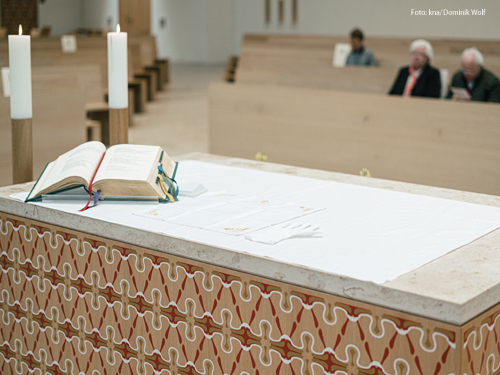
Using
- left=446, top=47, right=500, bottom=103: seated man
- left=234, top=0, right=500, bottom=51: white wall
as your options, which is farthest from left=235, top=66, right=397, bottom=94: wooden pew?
left=234, top=0, right=500, bottom=51: white wall

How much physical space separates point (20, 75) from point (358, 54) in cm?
552

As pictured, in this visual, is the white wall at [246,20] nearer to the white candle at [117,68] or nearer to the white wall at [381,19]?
the white wall at [381,19]

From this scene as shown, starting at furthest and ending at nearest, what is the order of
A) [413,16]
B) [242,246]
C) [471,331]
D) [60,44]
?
[413,16] → [60,44] → [242,246] → [471,331]

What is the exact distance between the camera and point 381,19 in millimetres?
12500

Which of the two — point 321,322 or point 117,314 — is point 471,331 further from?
point 117,314

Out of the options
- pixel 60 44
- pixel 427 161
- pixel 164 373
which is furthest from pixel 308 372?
pixel 60 44

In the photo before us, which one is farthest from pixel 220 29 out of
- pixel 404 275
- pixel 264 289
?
pixel 404 275

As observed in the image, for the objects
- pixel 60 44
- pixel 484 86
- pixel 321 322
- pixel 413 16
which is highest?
pixel 413 16

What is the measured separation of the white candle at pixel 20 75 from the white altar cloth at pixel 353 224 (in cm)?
47

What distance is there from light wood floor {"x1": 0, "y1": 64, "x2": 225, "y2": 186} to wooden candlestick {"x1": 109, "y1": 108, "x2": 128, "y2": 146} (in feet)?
7.85

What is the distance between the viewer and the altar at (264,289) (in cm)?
103

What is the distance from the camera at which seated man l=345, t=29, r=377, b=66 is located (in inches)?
268

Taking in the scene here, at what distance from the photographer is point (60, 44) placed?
25.2 ft

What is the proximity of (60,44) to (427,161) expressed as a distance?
5.40m
